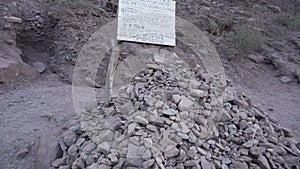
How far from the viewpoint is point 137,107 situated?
2885 mm

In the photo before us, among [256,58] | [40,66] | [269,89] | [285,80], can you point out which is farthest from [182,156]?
[256,58]

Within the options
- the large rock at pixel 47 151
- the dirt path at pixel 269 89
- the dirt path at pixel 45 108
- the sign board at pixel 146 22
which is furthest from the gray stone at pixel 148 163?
the dirt path at pixel 269 89

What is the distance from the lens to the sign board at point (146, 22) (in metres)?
3.35

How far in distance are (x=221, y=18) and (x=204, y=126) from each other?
4.86 m

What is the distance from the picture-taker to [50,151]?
2.88 meters

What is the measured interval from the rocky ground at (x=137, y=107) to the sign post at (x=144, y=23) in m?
0.30

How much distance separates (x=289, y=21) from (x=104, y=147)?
6.48 meters

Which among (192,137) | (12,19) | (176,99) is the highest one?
→ (12,19)

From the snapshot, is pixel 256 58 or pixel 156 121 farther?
pixel 256 58

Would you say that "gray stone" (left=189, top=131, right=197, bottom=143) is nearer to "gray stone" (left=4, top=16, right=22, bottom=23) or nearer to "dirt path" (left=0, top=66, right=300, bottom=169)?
"dirt path" (left=0, top=66, right=300, bottom=169)

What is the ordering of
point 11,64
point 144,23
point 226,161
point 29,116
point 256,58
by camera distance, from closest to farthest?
point 226,161 → point 144,23 → point 29,116 → point 11,64 → point 256,58

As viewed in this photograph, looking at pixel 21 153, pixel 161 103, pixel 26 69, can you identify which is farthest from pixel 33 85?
pixel 161 103

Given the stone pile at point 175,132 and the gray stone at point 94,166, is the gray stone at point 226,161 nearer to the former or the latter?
the stone pile at point 175,132

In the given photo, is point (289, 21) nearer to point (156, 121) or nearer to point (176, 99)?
point (176, 99)
